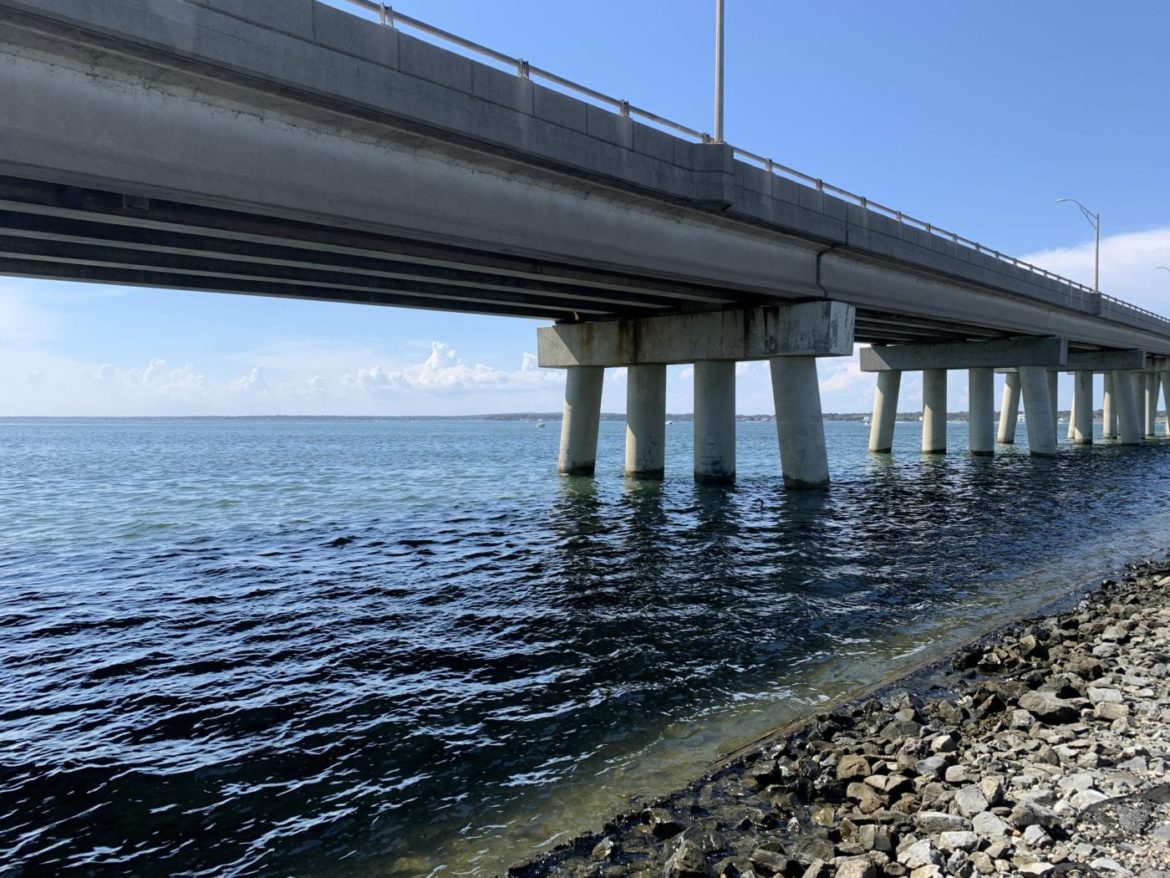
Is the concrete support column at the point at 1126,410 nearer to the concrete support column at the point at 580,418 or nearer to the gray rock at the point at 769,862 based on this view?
the concrete support column at the point at 580,418

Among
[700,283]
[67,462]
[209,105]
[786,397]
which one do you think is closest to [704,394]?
[786,397]

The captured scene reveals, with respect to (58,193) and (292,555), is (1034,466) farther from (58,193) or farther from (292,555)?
(58,193)

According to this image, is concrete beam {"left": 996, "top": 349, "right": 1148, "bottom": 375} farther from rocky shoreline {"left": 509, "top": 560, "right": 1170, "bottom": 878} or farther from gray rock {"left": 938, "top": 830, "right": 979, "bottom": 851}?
gray rock {"left": 938, "top": 830, "right": 979, "bottom": 851}

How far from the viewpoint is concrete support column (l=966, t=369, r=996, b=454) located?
49625 millimetres

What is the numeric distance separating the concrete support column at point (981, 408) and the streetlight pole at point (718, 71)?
36310mm

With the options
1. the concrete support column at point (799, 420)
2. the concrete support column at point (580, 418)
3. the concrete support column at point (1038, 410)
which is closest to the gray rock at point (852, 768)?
the concrete support column at point (799, 420)

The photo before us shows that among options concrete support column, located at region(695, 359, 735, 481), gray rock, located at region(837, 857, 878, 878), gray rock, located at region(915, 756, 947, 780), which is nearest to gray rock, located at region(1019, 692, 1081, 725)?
gray rock, located at region(915, 756, 947, 780)

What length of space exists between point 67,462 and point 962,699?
234ft

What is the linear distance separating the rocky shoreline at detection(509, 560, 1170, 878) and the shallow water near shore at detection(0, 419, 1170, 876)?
0.64m

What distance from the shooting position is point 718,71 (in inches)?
837

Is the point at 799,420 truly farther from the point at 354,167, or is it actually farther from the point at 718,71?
the point at 354,167

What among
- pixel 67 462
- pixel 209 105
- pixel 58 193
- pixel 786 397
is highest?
pixel 209 105

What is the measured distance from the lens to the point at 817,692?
8344 mm

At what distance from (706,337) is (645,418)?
5038 mm
